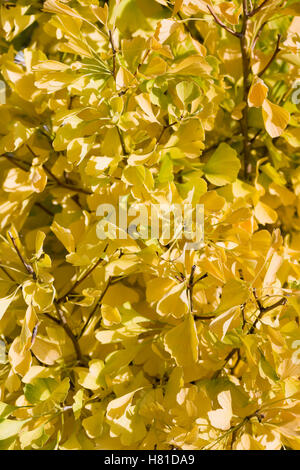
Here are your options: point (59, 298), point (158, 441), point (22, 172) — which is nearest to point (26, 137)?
point (22, 172)

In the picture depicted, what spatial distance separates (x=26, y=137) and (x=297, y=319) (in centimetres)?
30

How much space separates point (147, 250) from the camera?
443mm

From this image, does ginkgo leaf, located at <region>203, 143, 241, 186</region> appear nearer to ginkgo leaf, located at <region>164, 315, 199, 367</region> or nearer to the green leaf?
ginkgo leaf, located at <region>164, 315, 199, 367</region>

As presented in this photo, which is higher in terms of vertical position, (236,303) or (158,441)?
(236,303)

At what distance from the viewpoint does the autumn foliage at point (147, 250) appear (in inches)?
18.0

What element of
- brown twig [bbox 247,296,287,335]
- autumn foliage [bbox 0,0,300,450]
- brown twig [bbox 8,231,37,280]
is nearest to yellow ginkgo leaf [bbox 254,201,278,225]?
autumn foliage [bbox 0,0,300,450]

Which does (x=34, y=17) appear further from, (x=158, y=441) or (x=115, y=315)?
(x=158, y=441)

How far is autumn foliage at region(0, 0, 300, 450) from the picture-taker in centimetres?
46

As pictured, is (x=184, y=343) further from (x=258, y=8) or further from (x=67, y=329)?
(x=258, y=8)

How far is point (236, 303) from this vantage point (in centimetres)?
45

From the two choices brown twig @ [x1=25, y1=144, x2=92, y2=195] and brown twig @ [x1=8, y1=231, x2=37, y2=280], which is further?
brown twig @ [x1=25, y1=144, x2=92, y2=195]

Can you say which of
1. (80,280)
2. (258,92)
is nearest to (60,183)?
(80,280)

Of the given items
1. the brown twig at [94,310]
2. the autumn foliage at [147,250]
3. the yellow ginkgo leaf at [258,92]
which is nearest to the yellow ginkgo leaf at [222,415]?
the autumn foliage at [147,250]

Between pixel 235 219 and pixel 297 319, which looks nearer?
pixel 235 219
